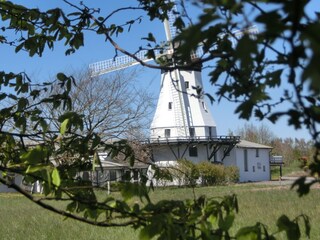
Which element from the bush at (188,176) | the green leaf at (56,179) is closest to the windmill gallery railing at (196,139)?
the bush at (188,176)

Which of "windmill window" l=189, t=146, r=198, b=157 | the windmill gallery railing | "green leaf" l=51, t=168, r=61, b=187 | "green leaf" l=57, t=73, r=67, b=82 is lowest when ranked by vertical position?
"green leaf" l=51, t=168, r=61, b=187

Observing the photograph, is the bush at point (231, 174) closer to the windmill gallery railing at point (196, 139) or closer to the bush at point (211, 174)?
the bush at point (211, 174)

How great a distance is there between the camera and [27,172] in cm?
203

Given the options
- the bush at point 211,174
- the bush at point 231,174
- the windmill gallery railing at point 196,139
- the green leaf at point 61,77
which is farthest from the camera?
the windmill gallery railing at point 196,139

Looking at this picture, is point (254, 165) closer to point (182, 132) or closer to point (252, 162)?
point (252, 162)

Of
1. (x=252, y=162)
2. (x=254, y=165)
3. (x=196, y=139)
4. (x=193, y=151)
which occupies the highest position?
(x=196, y=139)

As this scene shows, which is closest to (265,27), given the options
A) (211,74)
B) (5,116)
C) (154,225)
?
(211,74)

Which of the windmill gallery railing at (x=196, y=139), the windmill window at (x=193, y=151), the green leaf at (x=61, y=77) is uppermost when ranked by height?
the windmill gallery railing at (x=196, y=139)

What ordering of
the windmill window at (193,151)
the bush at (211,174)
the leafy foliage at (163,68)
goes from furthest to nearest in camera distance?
1. the windmill window at (193,151)
2. the bush at (211,174)
3. the leafy foliage at (163,68)

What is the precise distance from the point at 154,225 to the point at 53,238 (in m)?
8.29

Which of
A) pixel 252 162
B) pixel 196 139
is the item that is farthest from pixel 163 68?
pixel 252 162

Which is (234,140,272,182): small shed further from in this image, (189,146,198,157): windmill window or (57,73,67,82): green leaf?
(57,73,67,82): green leaf

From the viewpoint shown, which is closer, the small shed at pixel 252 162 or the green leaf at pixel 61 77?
the green leaf at pixel 61 77

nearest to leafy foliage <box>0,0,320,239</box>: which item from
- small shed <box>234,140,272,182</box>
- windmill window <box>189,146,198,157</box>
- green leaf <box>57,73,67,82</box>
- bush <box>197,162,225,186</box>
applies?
green leaf <box>57,73,67,82</box>
